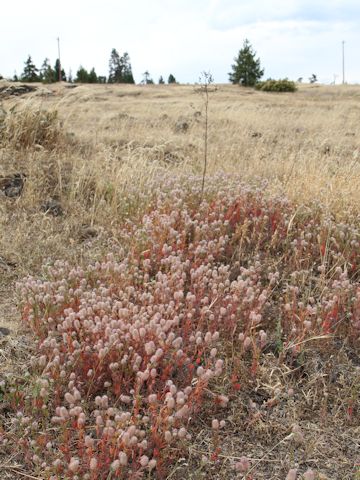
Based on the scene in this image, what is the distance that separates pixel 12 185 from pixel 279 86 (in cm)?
3735

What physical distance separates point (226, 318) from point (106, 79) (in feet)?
229

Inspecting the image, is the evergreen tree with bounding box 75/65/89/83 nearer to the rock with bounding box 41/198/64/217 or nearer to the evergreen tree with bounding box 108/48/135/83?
the evergreen tree with bounding box 108/48/135/83

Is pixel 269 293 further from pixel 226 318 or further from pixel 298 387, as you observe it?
pixel 298 387

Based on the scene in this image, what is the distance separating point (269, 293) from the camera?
12.1 feet

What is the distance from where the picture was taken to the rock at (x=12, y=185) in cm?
581

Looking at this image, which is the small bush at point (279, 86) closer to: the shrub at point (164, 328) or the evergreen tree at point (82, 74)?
the evergreen tree at point (82, 74)

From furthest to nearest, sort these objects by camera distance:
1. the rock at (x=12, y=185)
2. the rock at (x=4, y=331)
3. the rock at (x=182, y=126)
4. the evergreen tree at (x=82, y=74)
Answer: the evergreen tree at (x=82, y=74)
the rock at (x=182, y=126)
the rock at (x=12, y=185)
the rock at (x=4, y=331)

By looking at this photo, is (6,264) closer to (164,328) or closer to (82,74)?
(164,328)

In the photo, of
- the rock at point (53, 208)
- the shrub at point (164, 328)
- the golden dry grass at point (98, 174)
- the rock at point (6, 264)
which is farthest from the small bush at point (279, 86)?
the rock at point (6, 264)

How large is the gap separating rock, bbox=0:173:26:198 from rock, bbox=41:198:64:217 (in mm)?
410

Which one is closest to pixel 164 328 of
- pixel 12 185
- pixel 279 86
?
pixel 12 185

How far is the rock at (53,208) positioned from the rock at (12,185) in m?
0.41

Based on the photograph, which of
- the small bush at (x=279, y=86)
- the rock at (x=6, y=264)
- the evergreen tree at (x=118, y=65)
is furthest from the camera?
the evergreen tree at (x=118, y=65)

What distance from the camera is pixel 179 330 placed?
124 inches
